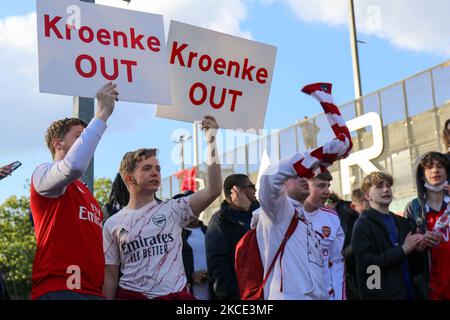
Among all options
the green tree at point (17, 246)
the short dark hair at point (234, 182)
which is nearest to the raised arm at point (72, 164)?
the short dark hair at point (234, 182)

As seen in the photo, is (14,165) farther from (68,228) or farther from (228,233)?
(228,233)

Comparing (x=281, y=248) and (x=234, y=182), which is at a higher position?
(x=234, y=182)

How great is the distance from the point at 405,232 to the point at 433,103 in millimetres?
7944

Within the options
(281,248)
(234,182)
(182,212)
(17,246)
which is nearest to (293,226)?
(281,248)

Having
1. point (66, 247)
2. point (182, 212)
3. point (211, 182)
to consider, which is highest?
point (211, 182)

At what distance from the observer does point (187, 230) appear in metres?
6.32

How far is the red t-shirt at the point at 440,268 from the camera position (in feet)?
18.0

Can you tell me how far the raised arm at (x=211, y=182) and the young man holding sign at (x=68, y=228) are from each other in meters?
0.73

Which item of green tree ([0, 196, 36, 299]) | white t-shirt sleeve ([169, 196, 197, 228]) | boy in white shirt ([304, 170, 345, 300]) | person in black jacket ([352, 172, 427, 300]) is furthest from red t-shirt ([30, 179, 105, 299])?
green tree ([0, 196, 36, 299])

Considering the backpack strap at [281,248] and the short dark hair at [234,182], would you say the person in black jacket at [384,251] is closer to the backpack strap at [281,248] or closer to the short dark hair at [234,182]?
the short dark hair at [234,182]

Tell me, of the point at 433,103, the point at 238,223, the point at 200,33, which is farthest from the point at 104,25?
the point at 433,103

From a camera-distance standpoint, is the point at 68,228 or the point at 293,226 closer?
the point at 68,228

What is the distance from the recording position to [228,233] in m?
5.82

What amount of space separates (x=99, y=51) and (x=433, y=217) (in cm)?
285
